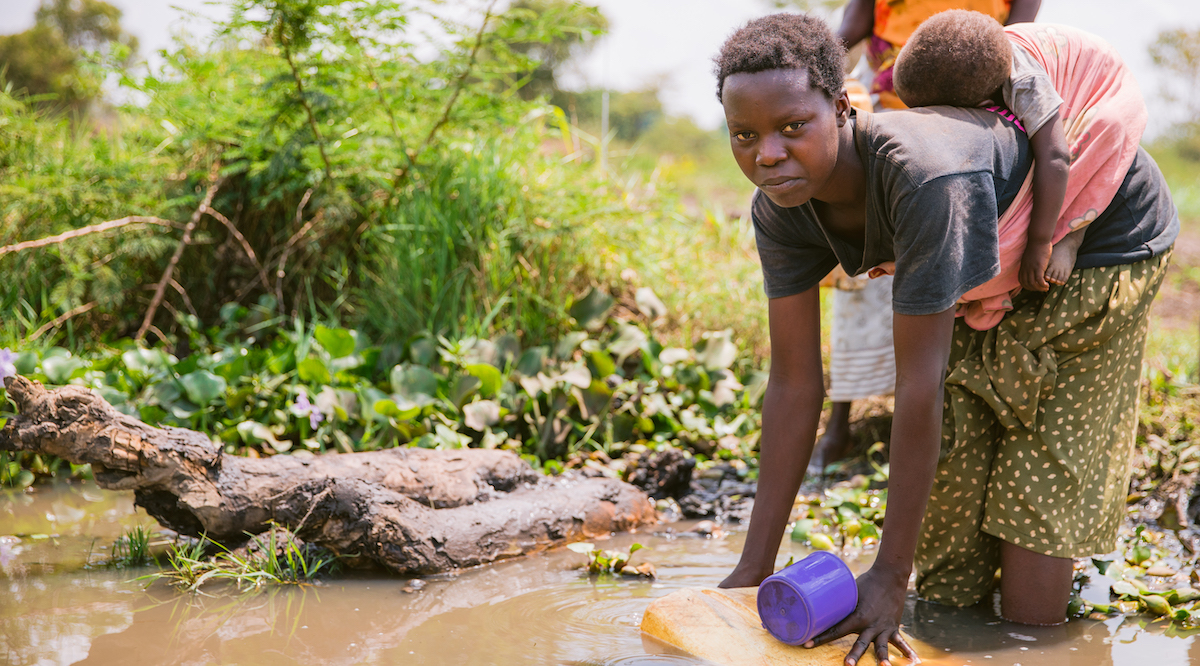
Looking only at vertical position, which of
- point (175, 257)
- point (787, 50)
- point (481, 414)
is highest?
point (787, 50)

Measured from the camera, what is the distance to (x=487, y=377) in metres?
3.35

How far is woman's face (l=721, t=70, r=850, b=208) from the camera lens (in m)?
1.62

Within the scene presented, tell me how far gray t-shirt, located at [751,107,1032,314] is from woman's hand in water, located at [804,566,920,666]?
0.58 meters

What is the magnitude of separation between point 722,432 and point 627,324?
704 millimetres

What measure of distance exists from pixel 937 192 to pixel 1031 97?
1.45ft

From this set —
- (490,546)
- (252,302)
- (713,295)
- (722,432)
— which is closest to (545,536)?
(490,546)

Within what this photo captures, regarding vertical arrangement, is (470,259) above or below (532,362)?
above

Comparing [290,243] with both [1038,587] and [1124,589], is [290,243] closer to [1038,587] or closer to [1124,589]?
[1038,587]

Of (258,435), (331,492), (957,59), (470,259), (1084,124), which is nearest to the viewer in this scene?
(957,59)

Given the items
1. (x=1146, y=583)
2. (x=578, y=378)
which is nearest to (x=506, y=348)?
(x=578, y=378)

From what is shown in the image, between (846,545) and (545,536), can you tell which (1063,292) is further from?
(545,536)

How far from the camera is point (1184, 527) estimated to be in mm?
2822

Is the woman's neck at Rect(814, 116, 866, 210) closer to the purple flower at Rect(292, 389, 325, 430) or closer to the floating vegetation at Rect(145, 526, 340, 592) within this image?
the floating vegetation at Rect(145, 526, 340, 592)

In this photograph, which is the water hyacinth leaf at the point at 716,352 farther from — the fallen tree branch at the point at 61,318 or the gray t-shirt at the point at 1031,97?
the fallen tree branch at the point at 61,318
